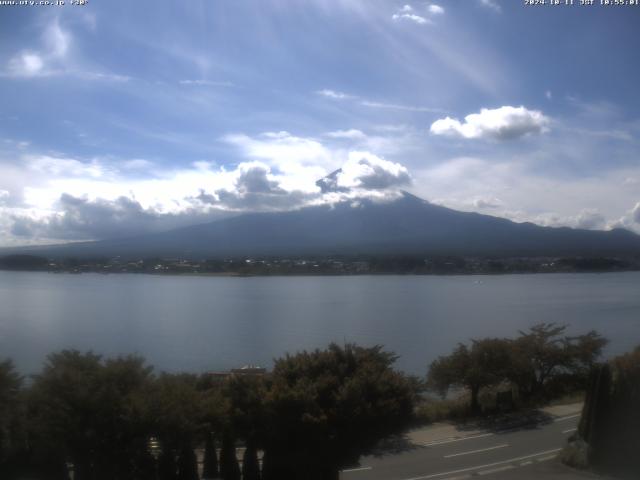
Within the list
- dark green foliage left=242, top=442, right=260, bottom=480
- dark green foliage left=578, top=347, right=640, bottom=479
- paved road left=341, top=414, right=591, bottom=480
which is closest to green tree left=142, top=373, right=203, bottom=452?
dark green foliage left=242, top=442, right=260, bottom=480

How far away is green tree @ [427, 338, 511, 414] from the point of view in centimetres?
1229

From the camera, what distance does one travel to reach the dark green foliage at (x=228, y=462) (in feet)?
22.2

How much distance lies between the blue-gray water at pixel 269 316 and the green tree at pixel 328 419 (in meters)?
7.89

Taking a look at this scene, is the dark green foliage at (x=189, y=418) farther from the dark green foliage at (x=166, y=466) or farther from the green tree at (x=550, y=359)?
the green tree at (x=550, y=359)

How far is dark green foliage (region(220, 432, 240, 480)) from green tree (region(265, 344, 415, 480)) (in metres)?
0.37

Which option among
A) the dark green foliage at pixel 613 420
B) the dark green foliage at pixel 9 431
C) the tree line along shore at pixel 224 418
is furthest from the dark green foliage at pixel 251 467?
the dark green foliage at pixel 613 420

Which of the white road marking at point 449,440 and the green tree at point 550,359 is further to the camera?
the green tree at point 550,359

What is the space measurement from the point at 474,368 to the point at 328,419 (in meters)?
6.43

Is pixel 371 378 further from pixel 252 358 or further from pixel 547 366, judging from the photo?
pixel 252 358

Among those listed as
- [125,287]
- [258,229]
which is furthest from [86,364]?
[258,229]

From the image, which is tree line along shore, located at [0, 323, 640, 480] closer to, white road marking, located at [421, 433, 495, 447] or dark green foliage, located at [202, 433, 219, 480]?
dark green foliage, located at [202, 433, 219, 480]

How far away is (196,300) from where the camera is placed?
1537 inches

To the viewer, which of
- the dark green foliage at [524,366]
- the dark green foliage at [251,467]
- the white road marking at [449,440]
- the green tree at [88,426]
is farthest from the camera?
the dark green foliage at [524,366]

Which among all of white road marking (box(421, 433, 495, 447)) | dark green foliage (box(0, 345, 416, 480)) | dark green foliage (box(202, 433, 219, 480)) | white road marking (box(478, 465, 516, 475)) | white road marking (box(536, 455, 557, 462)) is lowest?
white road marking (box(421, 433, 495, 447))
